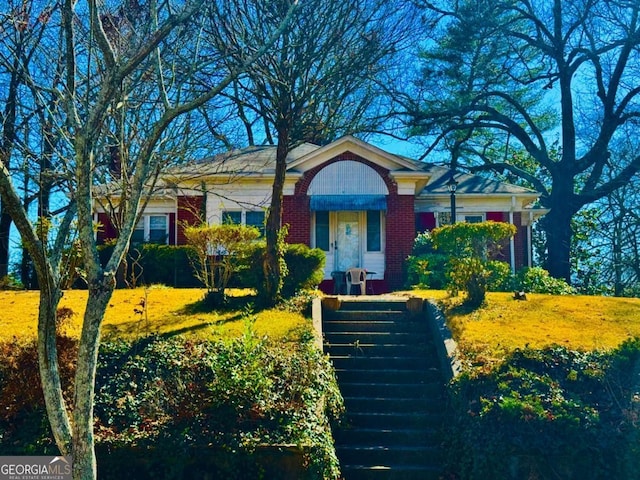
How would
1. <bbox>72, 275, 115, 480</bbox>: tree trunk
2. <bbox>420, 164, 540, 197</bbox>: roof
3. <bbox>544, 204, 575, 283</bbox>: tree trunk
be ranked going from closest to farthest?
1. <bbox>72, 275, 115, 480</bbox>: tree trunk
2. <bbox>420, 164, 540, 197</bbox>: roof
3. <bbox>544, 204, 575, 283</bbox>: tree trunk

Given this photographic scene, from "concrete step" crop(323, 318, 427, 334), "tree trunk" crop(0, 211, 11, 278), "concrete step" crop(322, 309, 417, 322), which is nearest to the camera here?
"concrete step" crop(323, 318, 427, 334)

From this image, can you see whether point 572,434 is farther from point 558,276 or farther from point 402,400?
point 558,276

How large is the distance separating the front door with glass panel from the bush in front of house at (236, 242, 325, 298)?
21.3 feet

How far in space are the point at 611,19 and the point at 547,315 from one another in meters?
16.3

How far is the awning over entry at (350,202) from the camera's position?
1883cm

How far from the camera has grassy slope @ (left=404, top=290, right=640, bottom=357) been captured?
359 inches

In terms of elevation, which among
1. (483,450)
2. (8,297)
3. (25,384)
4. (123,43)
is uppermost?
(123,43)

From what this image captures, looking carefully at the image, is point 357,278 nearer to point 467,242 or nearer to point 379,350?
point 467,242

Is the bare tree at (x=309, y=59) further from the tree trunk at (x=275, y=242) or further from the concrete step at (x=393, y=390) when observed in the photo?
the concrete step at (x=393, y=390)

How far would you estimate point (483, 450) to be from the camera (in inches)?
266

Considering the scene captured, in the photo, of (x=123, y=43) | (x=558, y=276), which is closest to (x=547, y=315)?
(x=123, y=43)

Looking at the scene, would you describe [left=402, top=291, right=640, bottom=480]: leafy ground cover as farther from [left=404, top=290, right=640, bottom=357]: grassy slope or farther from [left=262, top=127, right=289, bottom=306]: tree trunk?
[left=262, top=127, right=289, bottom=306]: tree trunk

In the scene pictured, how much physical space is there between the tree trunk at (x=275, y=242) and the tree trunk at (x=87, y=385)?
6866 millimetres

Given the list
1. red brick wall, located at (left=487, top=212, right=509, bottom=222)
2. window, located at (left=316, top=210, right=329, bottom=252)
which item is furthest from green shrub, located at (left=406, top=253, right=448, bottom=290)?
red brick wall, located at (left=487, top=212, right=509, bottom=222)
